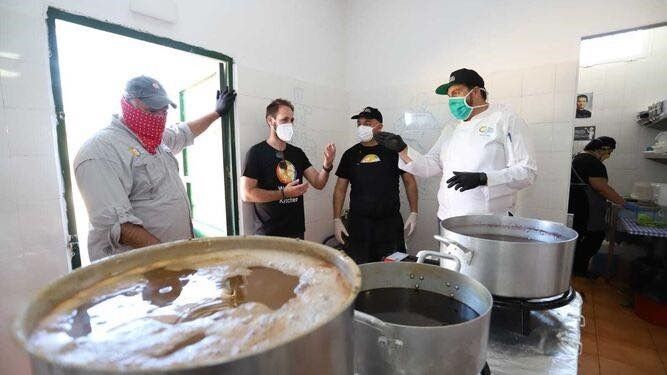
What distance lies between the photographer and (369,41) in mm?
3002

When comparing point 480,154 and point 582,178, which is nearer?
point 480,154

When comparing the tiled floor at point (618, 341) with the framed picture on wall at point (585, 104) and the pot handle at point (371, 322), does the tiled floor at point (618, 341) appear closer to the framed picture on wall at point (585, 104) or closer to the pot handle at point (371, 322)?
the framed picture on wall at point (585, 104)

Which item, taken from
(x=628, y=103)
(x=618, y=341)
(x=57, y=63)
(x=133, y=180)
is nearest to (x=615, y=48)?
(x=628, y=103)

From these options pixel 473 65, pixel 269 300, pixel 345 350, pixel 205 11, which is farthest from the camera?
pixel 473 65

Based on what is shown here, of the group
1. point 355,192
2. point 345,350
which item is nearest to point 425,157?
point 355,192

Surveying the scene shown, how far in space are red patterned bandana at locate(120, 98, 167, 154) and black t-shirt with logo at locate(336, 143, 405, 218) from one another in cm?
140

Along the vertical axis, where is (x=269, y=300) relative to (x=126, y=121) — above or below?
below

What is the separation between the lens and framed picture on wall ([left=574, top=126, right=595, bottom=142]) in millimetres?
4020

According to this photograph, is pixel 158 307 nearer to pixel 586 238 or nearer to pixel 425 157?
pixel 425 157

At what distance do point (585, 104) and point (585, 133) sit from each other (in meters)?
0.36

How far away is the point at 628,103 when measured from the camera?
12.4 ft

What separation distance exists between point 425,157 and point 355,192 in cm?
64

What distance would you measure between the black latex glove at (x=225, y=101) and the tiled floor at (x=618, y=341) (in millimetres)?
2841

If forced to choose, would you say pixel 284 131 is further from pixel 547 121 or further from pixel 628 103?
pixel 628 103
